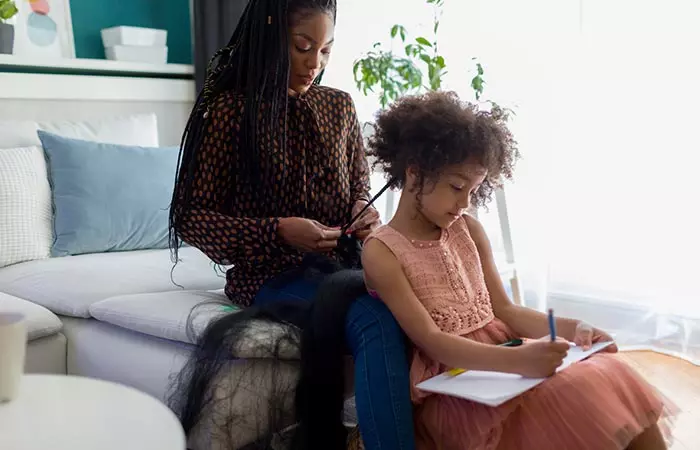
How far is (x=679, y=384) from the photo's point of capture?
7.66 ft

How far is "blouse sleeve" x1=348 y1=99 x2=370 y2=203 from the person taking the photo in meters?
1.81

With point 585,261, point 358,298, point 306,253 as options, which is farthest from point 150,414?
point 585,261

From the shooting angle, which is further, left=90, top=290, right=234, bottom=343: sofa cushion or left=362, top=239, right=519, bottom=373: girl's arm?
left=90, top=290, right=234, bottom=343: sofa cushion

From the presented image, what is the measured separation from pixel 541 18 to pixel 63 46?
1.78 meters

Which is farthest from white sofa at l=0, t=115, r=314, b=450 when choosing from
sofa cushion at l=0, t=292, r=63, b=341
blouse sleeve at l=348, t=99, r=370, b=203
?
blouse sleeve at l=348, t=99, r=370, b=203

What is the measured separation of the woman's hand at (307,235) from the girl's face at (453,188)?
25 centimetres

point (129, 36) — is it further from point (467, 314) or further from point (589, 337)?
point (589, 337)

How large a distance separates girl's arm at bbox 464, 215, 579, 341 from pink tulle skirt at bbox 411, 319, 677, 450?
151mm

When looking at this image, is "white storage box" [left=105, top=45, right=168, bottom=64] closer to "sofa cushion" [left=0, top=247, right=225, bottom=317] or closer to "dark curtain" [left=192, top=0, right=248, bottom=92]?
"dark curtain" [left=192, top=0, right=248, bottom=92]

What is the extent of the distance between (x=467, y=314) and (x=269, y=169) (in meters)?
0.55

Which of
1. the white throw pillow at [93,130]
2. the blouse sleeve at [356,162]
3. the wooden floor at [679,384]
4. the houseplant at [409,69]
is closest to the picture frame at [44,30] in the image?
the white throw pillow at [93,130]

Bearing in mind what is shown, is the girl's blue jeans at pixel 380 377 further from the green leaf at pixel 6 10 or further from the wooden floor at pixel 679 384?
the green leaf at pixel 6 10

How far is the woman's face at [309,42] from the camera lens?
5.23 ft

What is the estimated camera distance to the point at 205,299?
5.75ft
